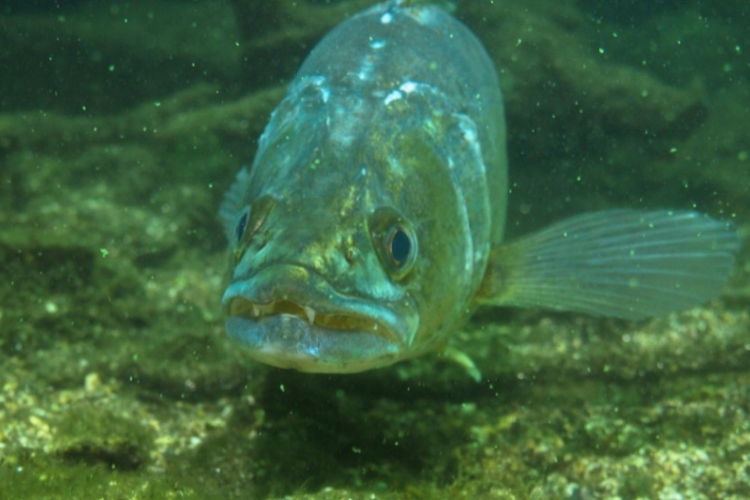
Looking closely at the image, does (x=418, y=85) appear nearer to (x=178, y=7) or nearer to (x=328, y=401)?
(x=328, y=401)

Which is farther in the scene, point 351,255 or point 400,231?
point 400,231

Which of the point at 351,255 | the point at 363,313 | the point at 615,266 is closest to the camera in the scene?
the point at 363,313

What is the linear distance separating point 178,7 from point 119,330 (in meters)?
10.5

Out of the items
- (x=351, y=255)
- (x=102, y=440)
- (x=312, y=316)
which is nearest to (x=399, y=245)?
(x=351, y=255)

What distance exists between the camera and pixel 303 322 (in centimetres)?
274

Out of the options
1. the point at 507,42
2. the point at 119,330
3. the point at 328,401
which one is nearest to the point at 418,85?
the point at 328,401

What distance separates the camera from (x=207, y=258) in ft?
22.9

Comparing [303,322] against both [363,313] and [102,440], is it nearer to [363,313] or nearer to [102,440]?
[363,313]

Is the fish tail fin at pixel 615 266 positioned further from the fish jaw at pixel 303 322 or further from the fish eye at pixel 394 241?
the fish jaw at pixel 303 322

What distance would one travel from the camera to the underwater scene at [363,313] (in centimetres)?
321

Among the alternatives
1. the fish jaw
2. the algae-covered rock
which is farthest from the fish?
the algae-covered rock

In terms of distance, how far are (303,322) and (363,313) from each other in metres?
0.27

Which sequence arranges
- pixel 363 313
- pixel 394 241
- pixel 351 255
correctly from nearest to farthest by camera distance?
pixel 363 313
pixel 351 255
pixel 394 241

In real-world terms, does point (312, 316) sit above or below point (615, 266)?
above
